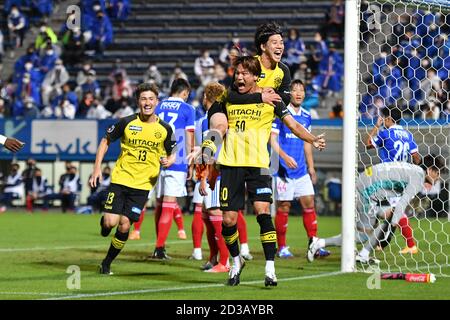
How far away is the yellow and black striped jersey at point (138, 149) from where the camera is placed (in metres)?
11.5

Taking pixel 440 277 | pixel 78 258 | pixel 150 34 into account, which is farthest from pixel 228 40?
pixel 440 277

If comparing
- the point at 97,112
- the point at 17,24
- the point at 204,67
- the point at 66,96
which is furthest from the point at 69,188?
the point at 17,24

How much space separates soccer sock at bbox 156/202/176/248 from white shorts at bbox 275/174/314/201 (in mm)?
1497

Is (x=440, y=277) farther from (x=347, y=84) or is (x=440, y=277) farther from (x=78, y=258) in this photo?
(x=78, y=258)

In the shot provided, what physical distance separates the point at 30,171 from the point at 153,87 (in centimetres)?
1652

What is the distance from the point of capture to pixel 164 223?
1343 centimetres

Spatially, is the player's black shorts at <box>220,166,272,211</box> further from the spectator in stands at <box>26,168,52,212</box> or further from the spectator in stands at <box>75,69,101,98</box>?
the spectator in stands at <box>75,69,101,98</box>

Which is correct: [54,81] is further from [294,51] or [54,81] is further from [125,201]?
[125,201]

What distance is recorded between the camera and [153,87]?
1147cm

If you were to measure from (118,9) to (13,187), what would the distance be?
8.61 meters

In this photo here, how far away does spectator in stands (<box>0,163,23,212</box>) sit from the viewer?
1083 inches

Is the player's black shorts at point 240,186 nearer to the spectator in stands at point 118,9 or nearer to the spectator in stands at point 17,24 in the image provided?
the spectator in stands at point 118,9

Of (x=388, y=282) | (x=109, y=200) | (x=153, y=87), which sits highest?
(x=153, y=87)

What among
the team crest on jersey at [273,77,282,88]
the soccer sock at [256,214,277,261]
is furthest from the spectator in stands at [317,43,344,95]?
the soccer sock at [256,214,277,261]
